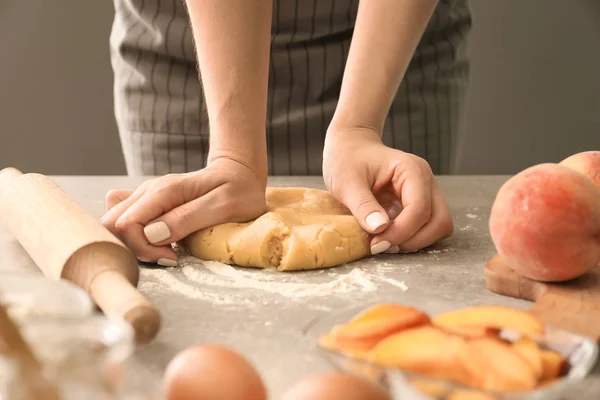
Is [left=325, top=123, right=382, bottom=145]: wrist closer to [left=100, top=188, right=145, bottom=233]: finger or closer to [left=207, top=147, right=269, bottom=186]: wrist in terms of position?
[left=207, top=147, right=269, bottom=186]: wrist

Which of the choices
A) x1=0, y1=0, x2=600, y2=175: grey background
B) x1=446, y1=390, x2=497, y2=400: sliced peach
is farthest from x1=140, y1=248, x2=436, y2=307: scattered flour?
x1=0, y1=0, x2=600, y2=175: grey background

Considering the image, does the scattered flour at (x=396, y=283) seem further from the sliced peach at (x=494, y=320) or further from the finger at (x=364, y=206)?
the sliced peach at (x=494, y=320)

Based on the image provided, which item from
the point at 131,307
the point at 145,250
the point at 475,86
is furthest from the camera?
the point at 475,86

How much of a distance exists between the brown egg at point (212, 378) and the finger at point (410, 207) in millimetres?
644

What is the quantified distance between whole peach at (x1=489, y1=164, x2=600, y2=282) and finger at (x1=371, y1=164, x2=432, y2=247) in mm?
242

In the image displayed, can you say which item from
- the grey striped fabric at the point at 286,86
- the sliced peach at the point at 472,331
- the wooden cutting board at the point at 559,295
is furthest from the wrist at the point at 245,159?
the sliced peach at the point at 472,331

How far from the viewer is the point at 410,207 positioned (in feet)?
4.23

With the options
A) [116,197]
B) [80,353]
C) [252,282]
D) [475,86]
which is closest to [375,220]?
[252,282]

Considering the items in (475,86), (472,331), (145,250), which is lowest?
(475,86)

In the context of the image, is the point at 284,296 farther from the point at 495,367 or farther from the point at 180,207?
the point at 495,367

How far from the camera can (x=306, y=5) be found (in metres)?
1.85

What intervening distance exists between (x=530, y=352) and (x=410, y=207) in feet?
2.07

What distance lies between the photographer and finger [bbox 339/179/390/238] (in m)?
1.26

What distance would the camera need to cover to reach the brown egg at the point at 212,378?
24.8 inches
